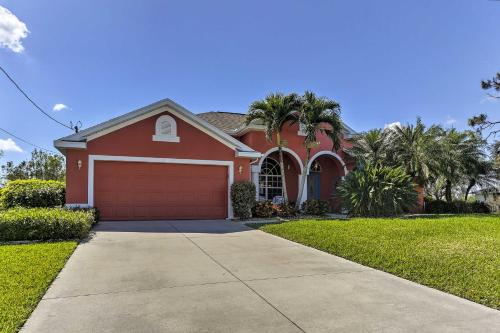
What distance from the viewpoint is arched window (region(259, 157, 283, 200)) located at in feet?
66.7

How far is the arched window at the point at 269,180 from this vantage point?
66.7 ft

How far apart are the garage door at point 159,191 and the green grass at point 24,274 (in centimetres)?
519

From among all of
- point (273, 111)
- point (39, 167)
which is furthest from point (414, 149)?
point (39, 167)

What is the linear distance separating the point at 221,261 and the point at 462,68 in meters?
14.5

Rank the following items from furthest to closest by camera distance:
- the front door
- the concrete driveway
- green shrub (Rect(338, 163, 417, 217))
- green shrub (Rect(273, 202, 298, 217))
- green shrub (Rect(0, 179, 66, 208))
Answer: the front door
green shrub (Rect(273, 202, 298, 217))
green shrub (Rect(338, 163, 417, 217))
green shrub (Rect(0, 179, 66, 208))
the concrete driveway

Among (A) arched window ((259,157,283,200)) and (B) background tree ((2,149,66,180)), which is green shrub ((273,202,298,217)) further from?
(B) background tree ((2,149,66,180))

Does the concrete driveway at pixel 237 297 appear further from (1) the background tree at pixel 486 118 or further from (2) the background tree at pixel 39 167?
(2) the background tree at pixel 39 167

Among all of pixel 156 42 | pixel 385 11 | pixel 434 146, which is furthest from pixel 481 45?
pixel 156 42

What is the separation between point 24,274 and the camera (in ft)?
20.1

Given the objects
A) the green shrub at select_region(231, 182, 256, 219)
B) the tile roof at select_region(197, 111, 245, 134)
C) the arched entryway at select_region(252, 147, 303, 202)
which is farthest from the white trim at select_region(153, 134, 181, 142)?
the arched entryway at select_region(252, 147, 303, 202)

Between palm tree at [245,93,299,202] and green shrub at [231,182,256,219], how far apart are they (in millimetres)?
3068

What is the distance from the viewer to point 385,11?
45.3 feet

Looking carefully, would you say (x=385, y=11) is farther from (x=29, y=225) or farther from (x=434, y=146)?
(x=29, y=225)

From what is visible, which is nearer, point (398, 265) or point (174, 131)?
point (398, 265)
